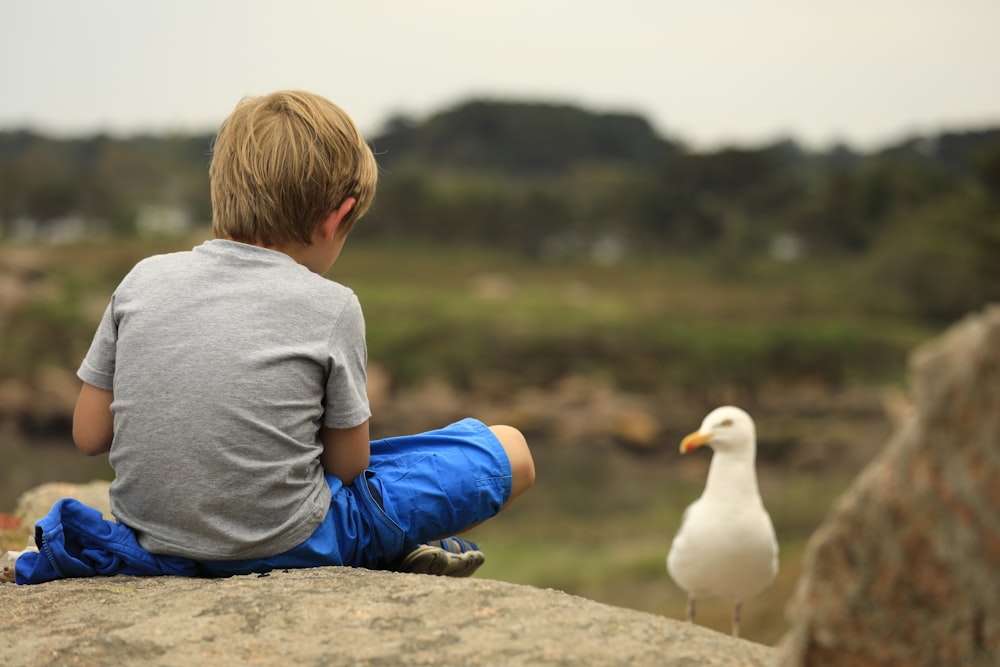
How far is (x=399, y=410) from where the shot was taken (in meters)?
26.8

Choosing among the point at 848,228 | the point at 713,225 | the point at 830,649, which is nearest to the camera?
the point at 830,649

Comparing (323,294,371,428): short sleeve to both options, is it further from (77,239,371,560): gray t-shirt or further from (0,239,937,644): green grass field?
(0,239,937,644): green grass field

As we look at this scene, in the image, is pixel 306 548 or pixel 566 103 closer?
pixel 306 548

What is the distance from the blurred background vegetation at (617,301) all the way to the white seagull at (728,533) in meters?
3.98

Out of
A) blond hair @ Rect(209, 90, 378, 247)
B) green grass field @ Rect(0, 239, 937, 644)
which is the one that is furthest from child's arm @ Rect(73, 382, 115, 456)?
green grass field @ Rect(0, 239, 937, 644)

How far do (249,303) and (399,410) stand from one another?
24.3 meters

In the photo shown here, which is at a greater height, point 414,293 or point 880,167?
point 880,167

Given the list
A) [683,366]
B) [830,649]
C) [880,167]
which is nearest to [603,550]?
[830,649]

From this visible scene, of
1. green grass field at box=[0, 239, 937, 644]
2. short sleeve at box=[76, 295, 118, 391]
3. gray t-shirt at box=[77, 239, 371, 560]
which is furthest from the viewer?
green grass field at box=[0, 239, 937, 644]

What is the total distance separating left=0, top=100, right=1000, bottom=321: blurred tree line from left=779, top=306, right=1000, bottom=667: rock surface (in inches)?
1018

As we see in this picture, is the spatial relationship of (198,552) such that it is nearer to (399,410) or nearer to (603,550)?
(603,550)

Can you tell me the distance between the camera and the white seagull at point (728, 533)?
4492mm

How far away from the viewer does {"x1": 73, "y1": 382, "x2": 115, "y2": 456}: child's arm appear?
2.74 m

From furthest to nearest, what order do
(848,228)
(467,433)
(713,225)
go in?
1. (713,225)
2. (848,228)
3. (467,433)
